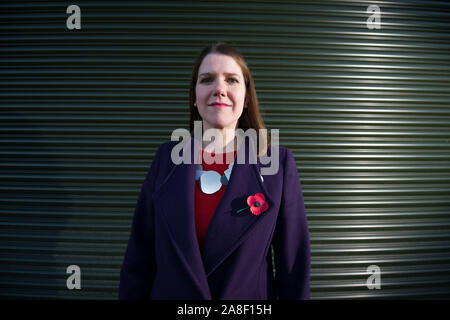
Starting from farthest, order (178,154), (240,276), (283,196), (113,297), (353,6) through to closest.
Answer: (353,6) < (113,297) < (178,154) < (283,196) < (240,276)

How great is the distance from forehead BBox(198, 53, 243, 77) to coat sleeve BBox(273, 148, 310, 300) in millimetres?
595

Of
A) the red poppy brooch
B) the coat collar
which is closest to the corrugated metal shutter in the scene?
the coat collar

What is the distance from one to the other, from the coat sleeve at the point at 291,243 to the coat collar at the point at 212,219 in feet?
0.45

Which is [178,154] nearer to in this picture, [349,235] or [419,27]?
[349,235]

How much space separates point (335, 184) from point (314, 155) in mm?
425

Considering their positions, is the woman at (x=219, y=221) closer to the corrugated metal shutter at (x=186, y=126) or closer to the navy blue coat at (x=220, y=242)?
the navy blue coat at (x=220, y=242)

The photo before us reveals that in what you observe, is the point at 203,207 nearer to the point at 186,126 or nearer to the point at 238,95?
the point at 238,95

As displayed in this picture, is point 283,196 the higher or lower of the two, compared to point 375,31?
lower

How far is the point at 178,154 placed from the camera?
1.34m

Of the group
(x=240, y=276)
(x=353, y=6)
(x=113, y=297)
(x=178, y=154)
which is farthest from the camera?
(x=353, y=6)

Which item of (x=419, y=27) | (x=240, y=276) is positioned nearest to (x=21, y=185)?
(x=240, y=276)

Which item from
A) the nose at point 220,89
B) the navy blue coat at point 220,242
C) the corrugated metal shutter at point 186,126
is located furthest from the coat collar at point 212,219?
the corrugated metal shutter at point 186,126

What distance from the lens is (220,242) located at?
1.10 m

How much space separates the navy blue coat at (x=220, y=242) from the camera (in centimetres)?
110
